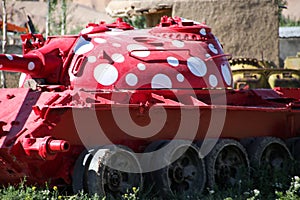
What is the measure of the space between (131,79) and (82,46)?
864 mm

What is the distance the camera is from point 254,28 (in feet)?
74.7

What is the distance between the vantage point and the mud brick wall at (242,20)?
2275 centimetres

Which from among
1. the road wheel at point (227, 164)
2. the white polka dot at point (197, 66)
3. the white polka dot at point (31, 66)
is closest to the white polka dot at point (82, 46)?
the white polka dot at point (31, 66)

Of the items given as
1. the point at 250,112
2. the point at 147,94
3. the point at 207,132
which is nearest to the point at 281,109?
the point at 250,112

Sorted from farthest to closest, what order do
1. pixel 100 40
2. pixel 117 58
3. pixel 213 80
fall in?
pixel 213 80 → pixel 100 40 → pixel 117 58

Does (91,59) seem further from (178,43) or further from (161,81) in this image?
(178,43)

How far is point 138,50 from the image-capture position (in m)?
10.1

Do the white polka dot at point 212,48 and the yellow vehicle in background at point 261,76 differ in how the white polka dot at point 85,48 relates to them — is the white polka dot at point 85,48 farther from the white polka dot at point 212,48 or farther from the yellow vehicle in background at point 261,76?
the yellow vehicle in background at point 261,76

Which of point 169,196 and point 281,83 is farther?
point 281,83

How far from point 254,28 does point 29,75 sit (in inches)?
536

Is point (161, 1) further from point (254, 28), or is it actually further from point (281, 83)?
point (281, 83)

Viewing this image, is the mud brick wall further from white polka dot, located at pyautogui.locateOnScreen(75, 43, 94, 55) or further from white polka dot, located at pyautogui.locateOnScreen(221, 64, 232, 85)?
white polka dot, located at pyautogui.locateOnScreen(75, 43, 94, 55)

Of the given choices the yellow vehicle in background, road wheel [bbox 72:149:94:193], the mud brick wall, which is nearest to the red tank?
road wheel [bbox 72:149:94:193]

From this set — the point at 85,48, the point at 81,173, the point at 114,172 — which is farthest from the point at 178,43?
the point at 81,173
